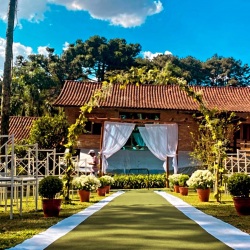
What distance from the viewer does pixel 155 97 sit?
25.0 m

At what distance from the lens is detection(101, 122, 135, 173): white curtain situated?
62.7ft

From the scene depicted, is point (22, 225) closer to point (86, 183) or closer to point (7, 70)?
point (86, 183)

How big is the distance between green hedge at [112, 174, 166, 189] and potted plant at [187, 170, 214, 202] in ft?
24.2

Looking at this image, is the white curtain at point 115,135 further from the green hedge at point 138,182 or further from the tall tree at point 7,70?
the tall tree at point 7,70

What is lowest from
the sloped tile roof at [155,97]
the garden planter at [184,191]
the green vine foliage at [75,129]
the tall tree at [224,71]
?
the garden planter at [184,191]

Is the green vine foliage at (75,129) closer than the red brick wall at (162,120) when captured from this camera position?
Yes

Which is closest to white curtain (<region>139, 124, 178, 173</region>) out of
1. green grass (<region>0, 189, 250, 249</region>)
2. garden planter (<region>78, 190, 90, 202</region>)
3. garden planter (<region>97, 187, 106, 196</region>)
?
garden planter (<region>97, 187, 106, 196</region>)

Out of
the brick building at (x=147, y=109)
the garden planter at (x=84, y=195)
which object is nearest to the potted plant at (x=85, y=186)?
the garden planter at (x=84, y=195)

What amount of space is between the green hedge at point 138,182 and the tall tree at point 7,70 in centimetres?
635

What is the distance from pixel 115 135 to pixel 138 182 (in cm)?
230

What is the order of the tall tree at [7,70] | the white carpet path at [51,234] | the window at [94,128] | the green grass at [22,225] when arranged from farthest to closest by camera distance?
the window at [94,128]
the tall tree at [7,70]
the green grass at [22,225]
the white carpet path at [51,234]

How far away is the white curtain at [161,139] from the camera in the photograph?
19375 millimetres

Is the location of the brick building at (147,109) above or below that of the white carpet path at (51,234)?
above

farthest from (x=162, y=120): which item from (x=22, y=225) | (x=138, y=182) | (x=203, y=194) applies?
(x=22, y=225)
